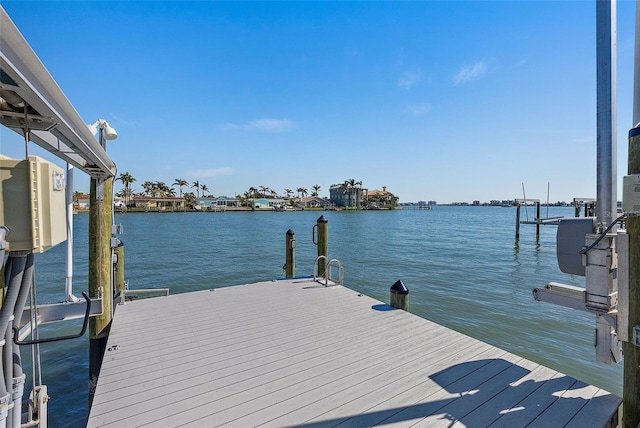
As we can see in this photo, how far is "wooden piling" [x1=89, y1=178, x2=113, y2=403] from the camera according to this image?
14.5 ft

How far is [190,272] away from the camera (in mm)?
12945

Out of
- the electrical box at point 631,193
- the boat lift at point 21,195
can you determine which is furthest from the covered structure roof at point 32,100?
the electrical box at point 631,193

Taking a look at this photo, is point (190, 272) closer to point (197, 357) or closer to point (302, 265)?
point (302, 265)

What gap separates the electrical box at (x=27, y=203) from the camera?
5.12 ft

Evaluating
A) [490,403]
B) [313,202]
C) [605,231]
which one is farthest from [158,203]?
[605,231]

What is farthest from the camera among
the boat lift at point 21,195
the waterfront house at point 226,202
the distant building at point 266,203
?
the distant building at point 266,203

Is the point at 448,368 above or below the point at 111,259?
below

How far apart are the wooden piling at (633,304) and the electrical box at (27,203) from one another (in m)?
3.97

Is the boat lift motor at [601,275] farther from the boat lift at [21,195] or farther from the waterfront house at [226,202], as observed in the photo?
the waterfront house at [226,202]

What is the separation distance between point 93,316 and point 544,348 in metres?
8.31

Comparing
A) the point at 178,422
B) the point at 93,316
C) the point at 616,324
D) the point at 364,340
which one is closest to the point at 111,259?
the point at 93,316

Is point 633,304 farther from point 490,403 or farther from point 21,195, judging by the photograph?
point 21,195

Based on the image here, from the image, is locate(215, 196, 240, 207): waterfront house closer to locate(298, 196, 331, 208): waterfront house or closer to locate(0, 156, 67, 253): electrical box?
locate(298, 196, 331, 208): waterfront house

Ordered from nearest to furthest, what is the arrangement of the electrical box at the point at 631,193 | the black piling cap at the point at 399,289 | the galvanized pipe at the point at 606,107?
the electrical box at the point at 631,193, the galvanized pipe at the point at 606,107, the black piling cap at the point at 399,289
